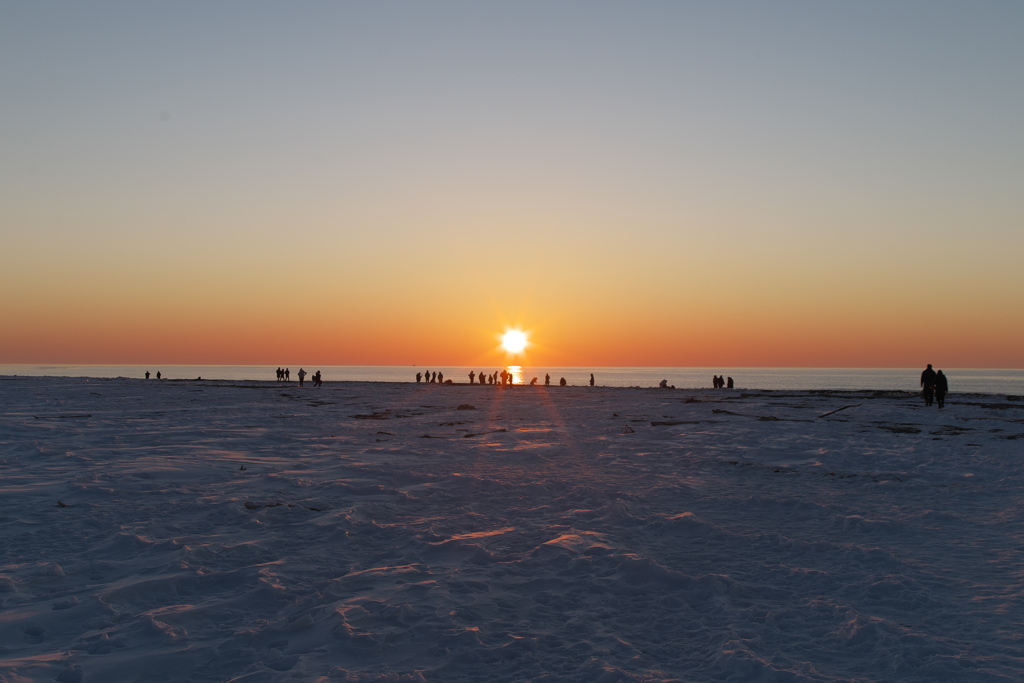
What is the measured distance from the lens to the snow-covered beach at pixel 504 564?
5.82 metres

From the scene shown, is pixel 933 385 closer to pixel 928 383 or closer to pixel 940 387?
pixel 928 383

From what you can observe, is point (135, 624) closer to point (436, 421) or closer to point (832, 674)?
point (832, 674)

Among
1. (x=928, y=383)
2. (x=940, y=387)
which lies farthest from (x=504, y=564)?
(x=928, y=383)

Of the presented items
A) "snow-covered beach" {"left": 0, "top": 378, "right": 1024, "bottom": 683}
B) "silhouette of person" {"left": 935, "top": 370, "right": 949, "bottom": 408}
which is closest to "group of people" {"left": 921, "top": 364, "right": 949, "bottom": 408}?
"silhouette of person" {"left": 935, "top": 370, "right": 949, "bottom": 408}

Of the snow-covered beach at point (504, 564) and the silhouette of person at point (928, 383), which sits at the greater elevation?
the silhouette of person at point (928, 383)

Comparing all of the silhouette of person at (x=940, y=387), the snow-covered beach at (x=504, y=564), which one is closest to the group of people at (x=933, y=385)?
the silhouette of person at (x=940, y=387)

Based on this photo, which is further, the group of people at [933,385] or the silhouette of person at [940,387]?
the group of people at [933,385]

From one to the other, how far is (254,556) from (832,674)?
681cm

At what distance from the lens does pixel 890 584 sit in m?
7.47

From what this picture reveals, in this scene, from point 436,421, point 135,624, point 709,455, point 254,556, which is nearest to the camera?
point 135,624

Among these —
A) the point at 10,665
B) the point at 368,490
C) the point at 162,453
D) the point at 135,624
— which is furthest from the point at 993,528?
the point at 162,453

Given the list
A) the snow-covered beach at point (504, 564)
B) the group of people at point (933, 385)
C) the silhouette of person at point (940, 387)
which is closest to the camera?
the snow-covered beach at point (504, 564)

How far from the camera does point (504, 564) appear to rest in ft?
26.9

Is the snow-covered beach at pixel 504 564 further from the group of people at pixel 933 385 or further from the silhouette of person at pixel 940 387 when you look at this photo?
the group of people at pixel 933 385
